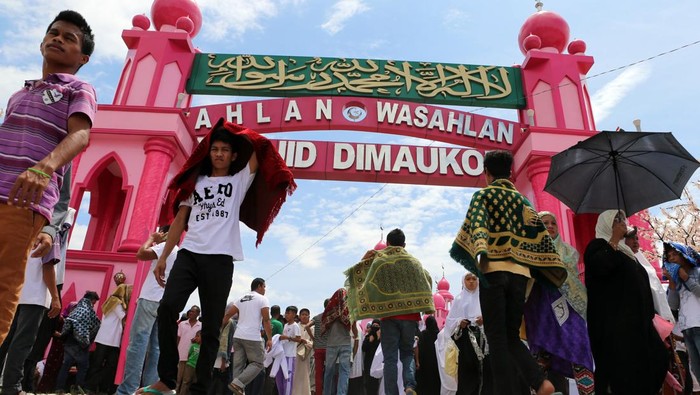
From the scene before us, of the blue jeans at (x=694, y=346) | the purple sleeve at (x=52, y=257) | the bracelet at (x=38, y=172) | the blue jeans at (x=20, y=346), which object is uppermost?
the purple sleeve at (x=52, y=257)

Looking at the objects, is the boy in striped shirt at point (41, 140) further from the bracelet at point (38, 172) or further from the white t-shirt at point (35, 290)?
the white t-shirt at point (35, 290)

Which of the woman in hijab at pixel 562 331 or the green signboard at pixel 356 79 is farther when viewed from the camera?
the green signboard at pixel 356 79

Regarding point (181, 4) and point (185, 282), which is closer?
point (185, 282)

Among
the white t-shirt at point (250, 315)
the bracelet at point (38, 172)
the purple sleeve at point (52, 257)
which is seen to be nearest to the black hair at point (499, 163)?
the bracelet at point (38, 172)

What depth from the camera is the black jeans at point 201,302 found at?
9.19 ft

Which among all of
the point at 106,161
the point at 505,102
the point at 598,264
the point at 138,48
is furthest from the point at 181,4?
the point at 598,264

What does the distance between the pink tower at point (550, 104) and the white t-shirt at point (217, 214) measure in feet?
28.2

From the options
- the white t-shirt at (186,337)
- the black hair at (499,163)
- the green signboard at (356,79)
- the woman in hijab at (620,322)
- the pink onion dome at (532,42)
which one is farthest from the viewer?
the pink onion dome at (532,42)

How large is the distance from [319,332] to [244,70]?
24.3 ft

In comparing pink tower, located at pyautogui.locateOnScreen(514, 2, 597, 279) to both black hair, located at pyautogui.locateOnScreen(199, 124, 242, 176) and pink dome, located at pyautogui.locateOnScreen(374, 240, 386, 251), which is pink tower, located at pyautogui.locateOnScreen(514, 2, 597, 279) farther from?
black hair, located at pyautogui.locateOnScreen(199, 124, 242, 176)

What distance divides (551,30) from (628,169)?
9.82 metres

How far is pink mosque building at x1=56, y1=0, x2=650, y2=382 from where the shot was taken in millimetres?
9602

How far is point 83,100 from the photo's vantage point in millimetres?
2258

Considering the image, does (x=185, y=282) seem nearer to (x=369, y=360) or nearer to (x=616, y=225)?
(x=616, y=225)
